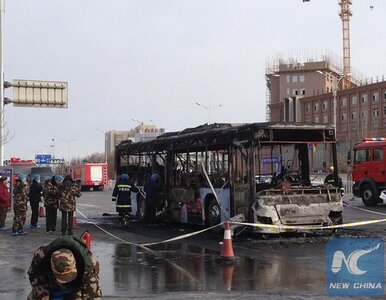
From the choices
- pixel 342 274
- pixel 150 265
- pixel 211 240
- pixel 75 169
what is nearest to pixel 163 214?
pixel 211 240

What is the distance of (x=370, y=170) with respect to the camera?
24.9m

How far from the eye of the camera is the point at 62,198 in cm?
1518

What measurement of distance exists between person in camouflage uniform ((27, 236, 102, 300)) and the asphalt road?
4.00 meters

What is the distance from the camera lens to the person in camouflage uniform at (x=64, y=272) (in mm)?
3623

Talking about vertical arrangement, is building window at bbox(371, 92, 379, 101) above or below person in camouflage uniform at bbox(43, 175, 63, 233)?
above

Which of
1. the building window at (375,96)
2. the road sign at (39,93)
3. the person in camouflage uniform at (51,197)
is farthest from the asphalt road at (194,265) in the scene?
the building window at (375,96)

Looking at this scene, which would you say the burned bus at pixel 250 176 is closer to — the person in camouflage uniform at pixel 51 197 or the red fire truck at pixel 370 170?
the person in camouflage uniform at pixel 51 197

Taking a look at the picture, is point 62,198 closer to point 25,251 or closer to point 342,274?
point 25,251

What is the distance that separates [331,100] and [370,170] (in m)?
91.4

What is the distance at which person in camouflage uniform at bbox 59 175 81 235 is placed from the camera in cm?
1508

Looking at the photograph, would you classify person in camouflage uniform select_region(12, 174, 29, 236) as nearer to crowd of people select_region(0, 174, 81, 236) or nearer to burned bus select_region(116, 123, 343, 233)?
crowd of people select_region(0, 174, 81, 236)

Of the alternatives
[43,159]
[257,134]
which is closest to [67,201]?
[257,134]

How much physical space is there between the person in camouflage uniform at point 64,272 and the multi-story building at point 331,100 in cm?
7855

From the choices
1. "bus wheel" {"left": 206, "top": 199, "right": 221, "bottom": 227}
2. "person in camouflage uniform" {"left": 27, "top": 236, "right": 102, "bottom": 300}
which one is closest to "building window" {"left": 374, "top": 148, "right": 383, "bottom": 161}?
"bus wheel" {"left": 206, "top": 199, "right": 221, "bottom": 227}
